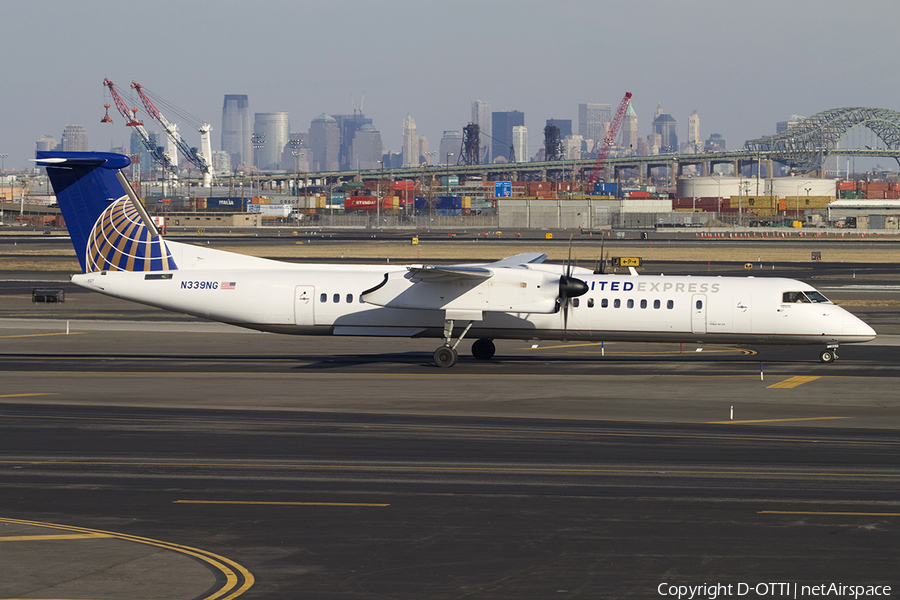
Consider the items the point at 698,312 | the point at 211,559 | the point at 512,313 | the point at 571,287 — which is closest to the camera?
the point at 211,559

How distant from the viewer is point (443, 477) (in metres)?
16.3

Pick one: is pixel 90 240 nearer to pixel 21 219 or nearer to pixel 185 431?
pixel 185 431

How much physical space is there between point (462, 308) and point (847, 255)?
227ft

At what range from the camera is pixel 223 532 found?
13094mm

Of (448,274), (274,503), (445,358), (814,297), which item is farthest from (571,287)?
(274,503)

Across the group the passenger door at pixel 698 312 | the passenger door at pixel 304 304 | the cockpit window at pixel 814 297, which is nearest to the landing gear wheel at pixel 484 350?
the passenger door at pixel 304 304

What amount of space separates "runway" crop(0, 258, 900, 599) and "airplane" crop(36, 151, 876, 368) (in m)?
1.46

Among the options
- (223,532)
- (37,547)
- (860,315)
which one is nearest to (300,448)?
(223,532)

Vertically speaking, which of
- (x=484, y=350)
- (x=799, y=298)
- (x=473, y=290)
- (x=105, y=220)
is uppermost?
(x=105, y=220)

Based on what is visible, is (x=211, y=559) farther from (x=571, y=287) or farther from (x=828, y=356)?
(x=828, y=356)

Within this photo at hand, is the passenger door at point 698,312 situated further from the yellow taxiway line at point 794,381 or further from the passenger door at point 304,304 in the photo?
the passenger door at point 304,304

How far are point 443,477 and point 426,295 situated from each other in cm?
1623

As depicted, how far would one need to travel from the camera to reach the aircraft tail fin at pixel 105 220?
1308 inches

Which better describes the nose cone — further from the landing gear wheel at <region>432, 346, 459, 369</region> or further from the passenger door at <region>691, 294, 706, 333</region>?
the landing gear wheel at <region>432, 346, 459, 369</region>
